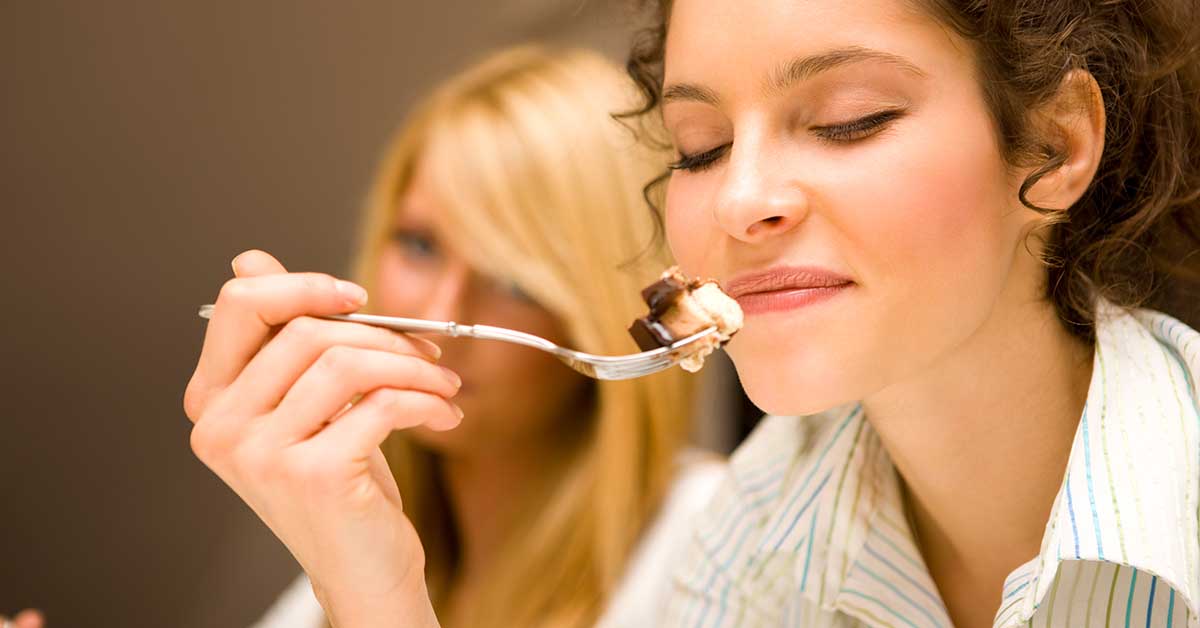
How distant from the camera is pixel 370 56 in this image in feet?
6.86

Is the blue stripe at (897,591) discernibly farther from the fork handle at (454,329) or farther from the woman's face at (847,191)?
the fork handle at (454,329)

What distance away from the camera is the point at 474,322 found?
1564mm

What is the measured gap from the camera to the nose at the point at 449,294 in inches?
61.4

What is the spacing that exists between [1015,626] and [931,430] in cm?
18

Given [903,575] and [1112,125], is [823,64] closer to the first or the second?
[1112,125]

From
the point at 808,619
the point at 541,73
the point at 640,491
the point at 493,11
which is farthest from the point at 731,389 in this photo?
the point at 808,619

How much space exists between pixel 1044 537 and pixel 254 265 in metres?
0.67

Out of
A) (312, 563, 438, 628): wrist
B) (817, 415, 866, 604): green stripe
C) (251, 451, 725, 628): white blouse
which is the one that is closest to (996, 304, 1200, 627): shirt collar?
(817, 415, 866, 604): green stripe

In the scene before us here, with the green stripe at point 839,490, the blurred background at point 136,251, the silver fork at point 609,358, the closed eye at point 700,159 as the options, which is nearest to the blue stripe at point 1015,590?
the green stripe at point 839,490

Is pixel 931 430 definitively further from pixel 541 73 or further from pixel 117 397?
pixel 117 397

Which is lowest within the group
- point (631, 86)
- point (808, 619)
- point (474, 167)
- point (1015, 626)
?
point (808, 619)

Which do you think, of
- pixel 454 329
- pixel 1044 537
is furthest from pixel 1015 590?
pixel 454 329

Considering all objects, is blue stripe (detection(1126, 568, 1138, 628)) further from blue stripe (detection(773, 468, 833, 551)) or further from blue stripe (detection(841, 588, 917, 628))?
blue stripe (detection(773, 468, 833, 551))

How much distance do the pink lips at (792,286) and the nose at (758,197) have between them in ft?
0.10
